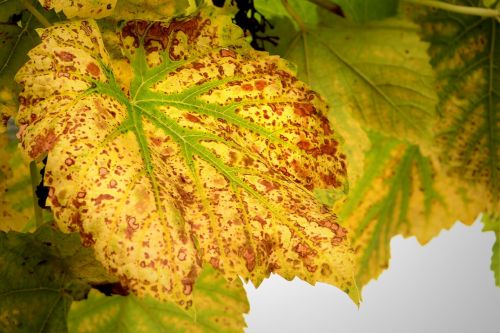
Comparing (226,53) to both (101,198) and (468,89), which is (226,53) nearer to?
(101,198)

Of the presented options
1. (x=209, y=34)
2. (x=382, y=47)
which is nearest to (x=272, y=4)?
(x=382, y=47)

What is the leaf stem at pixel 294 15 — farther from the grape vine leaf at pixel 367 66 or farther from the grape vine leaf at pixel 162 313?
the grape vine leaf at pixel 162 313

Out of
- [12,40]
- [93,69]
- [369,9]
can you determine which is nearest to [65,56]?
[93,69]

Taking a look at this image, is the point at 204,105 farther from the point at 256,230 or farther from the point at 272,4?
the point at 272,4

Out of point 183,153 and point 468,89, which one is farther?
point 468,89

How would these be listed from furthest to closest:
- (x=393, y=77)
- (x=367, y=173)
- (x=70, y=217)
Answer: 1. (x=367, y=173)
2. (x=393, y=77)
3. (x=70, y=217)

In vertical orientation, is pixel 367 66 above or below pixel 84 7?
above
